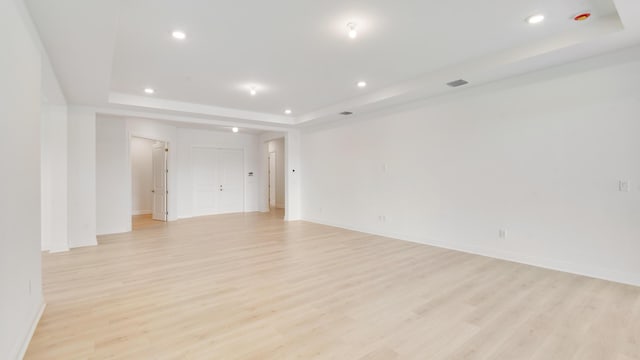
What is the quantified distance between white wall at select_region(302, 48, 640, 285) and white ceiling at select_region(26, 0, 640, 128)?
39 cm

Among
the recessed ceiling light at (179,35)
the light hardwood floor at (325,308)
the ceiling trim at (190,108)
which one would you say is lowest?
the light hardwood floor at (325,308)

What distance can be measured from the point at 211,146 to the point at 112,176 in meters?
3.09

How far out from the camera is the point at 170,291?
3213 mm

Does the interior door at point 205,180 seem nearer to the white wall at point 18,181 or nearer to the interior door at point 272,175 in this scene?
the interior door at point 272,175

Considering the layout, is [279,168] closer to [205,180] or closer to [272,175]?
[272,175]

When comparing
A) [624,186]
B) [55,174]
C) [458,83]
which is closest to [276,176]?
[55,174]

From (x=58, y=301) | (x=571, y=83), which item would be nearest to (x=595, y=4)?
(x=571, y=83)

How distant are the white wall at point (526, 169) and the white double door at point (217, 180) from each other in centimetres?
521

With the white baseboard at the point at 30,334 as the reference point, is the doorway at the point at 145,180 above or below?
above

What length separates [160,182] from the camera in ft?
27.0

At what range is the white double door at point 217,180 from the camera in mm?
9023

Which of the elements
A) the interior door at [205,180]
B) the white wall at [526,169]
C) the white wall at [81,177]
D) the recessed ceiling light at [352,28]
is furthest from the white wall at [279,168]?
the recessed ceiling light at [352,28]

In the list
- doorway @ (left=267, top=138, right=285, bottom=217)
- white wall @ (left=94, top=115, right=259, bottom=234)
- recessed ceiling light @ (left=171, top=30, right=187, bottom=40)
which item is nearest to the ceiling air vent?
recessed ceiling light @ (left=171, top=30, right=187, bottom=40)

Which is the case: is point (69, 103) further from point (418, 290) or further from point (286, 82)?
point (418, 290)
